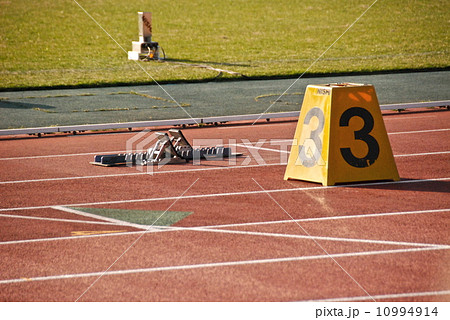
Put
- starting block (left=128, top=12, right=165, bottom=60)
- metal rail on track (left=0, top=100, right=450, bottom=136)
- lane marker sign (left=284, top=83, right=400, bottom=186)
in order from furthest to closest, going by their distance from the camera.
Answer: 1. starting block (left=128, top=12, right=165, bottom=60)
2. metal rail on track (left=0, top=100, right=450, bottom=136)
3. lane marker sign (left=284, top=83, right=400, bottom=186)

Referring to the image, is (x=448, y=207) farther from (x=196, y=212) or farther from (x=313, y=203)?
(x=196, y=212)

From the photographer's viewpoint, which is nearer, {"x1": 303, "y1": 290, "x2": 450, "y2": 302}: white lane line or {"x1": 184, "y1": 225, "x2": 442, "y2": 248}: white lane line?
{"x1": 303, "y1": 290, "x2": 450, "y2": 302}: white lane line

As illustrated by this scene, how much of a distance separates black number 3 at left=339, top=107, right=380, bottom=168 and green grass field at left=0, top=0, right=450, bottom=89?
1312 centimetres

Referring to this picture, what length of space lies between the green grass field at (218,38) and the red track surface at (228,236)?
11997 mm

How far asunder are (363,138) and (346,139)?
0.78ft

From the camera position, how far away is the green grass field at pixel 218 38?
24.6m

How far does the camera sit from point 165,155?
11.7m

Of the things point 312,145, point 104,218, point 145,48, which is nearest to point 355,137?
point 312,145

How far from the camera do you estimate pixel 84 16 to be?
41281mm

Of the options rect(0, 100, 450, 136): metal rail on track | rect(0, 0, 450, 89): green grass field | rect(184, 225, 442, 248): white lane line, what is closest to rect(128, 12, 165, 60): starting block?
rect(0, 0, 450, 89): green grass field

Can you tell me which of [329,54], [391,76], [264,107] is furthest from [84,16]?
[264,107]

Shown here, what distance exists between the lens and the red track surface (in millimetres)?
6203

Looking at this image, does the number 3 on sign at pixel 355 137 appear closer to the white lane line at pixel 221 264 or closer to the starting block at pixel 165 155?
the starting block at pixel 165 155

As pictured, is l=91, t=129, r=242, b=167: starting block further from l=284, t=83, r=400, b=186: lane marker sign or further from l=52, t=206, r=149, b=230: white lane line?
l=52, t=206, r=149, b=230: white lane line
